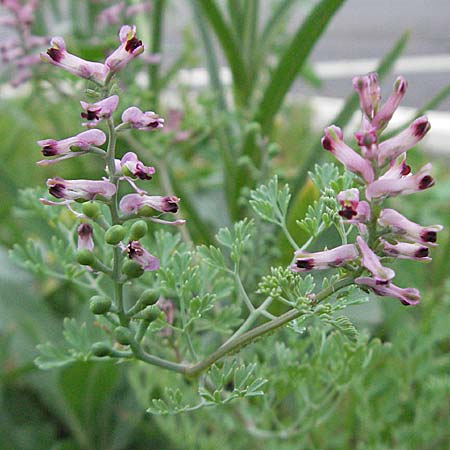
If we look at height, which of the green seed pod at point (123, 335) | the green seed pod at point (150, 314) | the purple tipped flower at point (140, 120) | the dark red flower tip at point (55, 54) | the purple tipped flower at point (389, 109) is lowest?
the green seed pod at point (123, 335)

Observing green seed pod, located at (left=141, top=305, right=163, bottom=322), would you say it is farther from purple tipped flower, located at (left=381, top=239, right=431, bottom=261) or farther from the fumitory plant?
purple tipped flower, located at (left=381, top=239, right=431, bottom=261)

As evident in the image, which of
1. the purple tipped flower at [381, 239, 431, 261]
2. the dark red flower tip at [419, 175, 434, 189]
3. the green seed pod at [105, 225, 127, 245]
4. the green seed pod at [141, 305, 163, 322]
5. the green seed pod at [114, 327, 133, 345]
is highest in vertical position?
the dark red flower tip at [419, 175, 434, 189]

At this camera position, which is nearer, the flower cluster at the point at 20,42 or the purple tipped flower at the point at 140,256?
the purple tipped flower at the point at 140,256

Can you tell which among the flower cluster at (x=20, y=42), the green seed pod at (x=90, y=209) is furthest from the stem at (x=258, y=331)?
the flower cluster at (x=20, y=42)

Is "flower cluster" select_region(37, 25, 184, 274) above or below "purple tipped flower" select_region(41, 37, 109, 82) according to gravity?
below

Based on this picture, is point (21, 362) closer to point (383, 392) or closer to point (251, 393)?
point (383, 392)

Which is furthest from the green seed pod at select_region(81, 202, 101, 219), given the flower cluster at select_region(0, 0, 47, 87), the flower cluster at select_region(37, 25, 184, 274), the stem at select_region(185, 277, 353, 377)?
the flower cluster at select_region(0, 0, 47, 87)

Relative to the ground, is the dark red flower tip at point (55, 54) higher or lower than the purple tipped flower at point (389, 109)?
higher

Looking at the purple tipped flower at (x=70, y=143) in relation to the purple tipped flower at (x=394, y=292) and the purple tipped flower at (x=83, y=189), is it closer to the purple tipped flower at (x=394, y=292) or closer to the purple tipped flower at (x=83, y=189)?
the purple tipped flower at (x=83, y=189)
